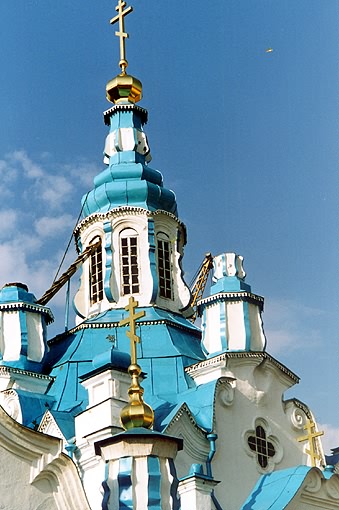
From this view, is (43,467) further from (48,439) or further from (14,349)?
(14,349)

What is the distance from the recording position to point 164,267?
21609mm

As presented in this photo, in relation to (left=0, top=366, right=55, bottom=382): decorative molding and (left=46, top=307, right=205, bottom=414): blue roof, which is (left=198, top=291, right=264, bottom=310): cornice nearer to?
(left=46, top=307, right=205, bottom=414): blue roof

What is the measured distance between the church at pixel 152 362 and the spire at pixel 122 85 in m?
0.03

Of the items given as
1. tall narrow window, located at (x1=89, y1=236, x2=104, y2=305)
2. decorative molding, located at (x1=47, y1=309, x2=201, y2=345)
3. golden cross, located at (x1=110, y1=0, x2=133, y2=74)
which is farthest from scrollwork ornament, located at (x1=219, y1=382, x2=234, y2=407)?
golden cross, located at (x1=110, y1=0, x2=133, y2=74)

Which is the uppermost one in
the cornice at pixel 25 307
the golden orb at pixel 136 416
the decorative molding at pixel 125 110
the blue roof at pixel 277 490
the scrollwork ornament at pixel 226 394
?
the decorative molding at pixel 125 110

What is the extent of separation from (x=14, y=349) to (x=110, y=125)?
5820 millimetres

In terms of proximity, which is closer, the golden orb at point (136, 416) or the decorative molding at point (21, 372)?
the golden orb at point (136, 416)

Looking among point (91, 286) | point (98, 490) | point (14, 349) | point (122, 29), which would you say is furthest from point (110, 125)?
point (98, 490)

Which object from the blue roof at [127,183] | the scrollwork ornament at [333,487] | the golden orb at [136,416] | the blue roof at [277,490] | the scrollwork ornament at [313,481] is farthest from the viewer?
the blue roof at [127,183]

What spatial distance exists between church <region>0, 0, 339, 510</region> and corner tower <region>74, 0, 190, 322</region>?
0.08 ft

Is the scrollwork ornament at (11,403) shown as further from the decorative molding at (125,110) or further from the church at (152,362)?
Answer: the decorative molding at (125,110)

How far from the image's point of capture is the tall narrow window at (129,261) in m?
21.0

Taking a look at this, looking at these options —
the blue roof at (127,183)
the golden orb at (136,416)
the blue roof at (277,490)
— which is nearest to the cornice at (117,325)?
the blue roof at (127,183)

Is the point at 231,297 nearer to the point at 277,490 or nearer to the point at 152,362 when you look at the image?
the point at 152,362
